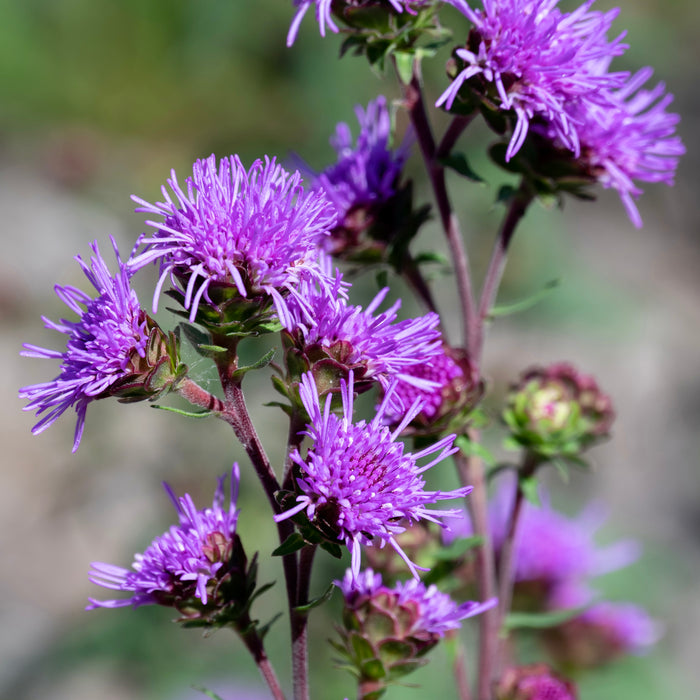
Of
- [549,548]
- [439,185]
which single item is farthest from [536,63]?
[549,548]

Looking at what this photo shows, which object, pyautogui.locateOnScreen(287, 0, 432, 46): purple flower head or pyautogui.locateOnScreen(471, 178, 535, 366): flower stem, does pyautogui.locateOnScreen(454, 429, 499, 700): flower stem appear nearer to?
pyautogui.locateOnScreen(471, 178, 535, 366): flower stem

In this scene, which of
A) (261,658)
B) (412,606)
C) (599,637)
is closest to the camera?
(261,658)

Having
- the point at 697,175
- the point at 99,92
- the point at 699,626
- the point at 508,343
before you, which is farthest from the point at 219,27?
the point at 699,626

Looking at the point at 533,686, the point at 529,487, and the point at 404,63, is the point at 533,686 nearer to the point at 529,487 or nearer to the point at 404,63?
the point at 529,487

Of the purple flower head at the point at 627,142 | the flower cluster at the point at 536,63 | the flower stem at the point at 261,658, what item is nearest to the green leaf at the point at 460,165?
the flower cluster at the point at 536,63

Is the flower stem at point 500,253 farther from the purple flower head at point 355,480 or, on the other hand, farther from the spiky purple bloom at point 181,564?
the spiky purple bloom at point 181,564

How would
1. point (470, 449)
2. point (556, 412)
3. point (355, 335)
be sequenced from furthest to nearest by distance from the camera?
point (556, 412)
point (470, 449)
point (355, 335)

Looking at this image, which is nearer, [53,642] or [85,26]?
[53,642]

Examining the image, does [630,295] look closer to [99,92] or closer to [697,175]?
[697,175]
